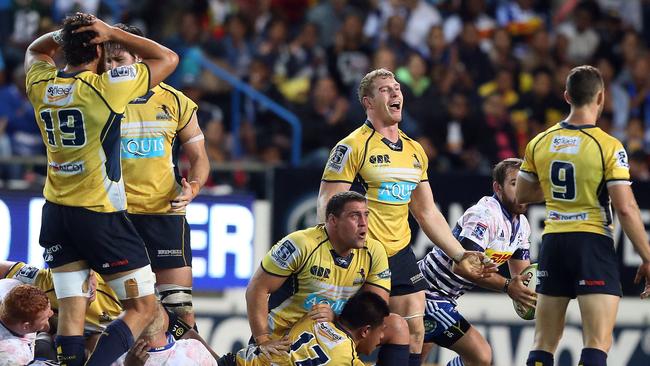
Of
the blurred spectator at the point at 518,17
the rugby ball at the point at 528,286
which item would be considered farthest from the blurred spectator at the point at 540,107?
the rugby ball at the point at 528,286

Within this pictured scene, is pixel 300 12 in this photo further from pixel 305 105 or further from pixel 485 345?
pixel 485 345

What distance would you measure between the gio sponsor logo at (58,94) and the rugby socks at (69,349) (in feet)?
4.98

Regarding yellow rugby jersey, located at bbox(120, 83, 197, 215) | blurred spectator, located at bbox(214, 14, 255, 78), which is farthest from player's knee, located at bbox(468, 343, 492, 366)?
blurred spectator, located at bbox(214, 14, 255, 78)

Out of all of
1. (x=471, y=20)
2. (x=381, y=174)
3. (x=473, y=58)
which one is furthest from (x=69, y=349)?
(x=471, y=20)

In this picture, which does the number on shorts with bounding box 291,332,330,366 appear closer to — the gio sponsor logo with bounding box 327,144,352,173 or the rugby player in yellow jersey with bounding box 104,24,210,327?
the rugby player in yellow jersey with bounding box 104,24,210,327

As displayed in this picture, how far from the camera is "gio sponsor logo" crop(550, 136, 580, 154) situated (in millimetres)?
8547

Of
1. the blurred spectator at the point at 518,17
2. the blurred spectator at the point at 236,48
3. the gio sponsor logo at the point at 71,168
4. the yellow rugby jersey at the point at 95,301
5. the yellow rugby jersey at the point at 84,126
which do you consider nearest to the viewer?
the yellow rugby jersey at the point at 84,126

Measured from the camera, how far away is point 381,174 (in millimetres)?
9492

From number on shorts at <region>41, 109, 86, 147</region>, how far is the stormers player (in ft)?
11.0

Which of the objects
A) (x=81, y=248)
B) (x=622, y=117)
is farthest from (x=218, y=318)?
(x=622, y=117)

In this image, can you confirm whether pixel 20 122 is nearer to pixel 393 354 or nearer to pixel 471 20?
pixel 471 20

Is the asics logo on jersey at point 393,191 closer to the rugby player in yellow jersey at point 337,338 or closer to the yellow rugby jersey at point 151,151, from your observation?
the rugby player in yellow jersey at point 337,338

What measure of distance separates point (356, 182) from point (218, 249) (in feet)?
14.2

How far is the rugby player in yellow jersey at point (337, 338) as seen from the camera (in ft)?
28.3
